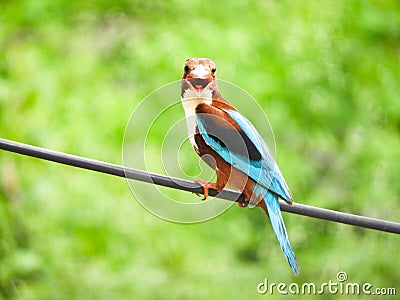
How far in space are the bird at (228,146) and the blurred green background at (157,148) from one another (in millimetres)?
2041

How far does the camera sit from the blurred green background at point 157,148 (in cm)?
502

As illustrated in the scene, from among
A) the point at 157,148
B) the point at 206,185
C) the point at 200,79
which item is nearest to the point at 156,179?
the point at 206,185

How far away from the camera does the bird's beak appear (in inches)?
111

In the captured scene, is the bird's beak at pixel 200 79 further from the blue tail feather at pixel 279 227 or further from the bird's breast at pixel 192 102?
the blue tail feather at pixel 279 227

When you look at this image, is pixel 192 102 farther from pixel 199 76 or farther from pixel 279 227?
pixel 279 227

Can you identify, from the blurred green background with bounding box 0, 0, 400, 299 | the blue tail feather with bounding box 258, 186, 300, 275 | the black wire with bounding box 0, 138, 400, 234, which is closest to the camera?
the black wire with bounding box 0, 138, 400, 234

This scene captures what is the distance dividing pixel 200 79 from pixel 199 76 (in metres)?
0.01

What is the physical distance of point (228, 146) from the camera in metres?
2.83

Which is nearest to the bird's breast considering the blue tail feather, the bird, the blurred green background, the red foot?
the bird

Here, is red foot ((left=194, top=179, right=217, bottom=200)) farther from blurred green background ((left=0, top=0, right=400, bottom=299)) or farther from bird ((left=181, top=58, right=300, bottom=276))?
blurred green background ((left=0, top=0, right=400, bottom=299))

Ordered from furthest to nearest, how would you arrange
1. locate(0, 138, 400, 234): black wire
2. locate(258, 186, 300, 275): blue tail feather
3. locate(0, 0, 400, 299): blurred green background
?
1. locate(0, 0, 400, 299): blurred green background
2. locate(258, 186, 300, 275): blue tail feather
3. locate(0, 138, 400, 234): black wire

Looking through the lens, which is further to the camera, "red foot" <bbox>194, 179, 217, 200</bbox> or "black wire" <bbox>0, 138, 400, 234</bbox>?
"red foot" <bbox>194, 179, 217, 200</bbox>

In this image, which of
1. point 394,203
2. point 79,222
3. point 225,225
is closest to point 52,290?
point 79,222

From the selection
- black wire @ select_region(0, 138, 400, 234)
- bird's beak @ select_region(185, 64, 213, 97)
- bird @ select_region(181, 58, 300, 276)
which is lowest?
black wire @ select_region(0, 138, 400, 234)
